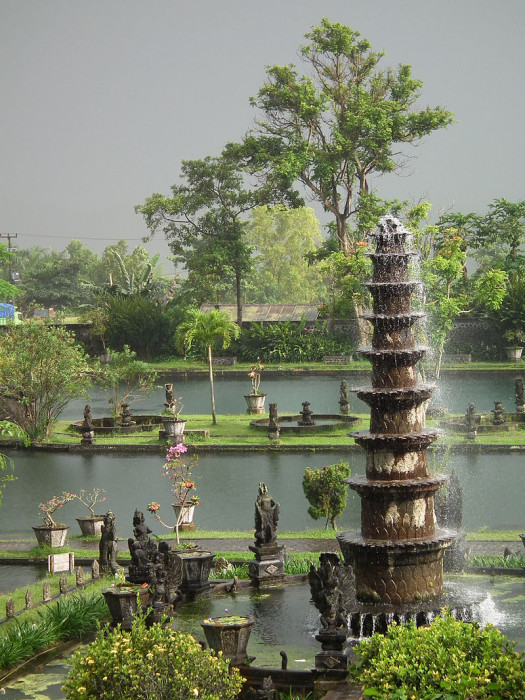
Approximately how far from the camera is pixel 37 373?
48.1m

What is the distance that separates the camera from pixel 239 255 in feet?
277

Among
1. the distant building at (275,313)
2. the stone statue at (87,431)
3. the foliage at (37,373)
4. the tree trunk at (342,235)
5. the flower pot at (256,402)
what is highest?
the tree trunk at (342,235)

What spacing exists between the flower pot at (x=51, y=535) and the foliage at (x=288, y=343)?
4617cm

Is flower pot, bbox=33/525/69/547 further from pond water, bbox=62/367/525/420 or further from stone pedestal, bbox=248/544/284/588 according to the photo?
pond water, bbox=62/367/525/420

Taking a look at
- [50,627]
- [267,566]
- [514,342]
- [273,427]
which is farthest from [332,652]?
[514,342]

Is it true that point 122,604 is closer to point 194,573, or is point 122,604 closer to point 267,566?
point 194,573

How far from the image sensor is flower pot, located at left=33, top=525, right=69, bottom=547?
3067cm

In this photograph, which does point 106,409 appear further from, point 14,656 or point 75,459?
point 14,656

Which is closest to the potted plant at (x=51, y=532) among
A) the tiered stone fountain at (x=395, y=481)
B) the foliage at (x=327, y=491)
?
the foliage at (x=327, y=491)

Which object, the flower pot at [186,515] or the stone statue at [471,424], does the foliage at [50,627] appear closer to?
the flower pot at [186,515]

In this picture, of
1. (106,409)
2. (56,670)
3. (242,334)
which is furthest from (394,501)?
(242,334)

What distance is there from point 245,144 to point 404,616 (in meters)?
64.0

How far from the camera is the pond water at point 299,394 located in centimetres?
5891

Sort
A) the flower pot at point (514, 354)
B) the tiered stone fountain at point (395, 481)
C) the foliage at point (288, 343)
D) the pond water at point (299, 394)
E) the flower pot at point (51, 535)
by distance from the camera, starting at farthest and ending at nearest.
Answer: the foliage at point (288, 343), the flower pot at point (514, 354), the pond water at point (299, 394), the flower pot at point (51, 535), the tiered stone fountain at point (395, 481)
